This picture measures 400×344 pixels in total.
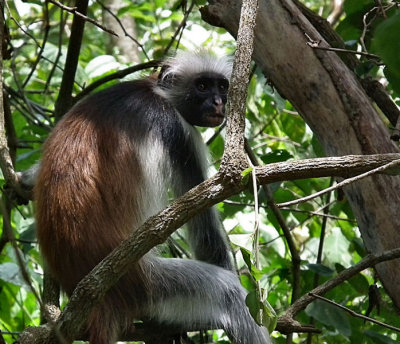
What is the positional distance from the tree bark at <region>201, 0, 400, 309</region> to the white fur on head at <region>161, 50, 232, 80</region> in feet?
3.22

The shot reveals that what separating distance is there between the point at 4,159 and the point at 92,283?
1.64 meters

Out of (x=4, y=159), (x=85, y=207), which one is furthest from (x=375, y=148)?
(x=4, y=159)

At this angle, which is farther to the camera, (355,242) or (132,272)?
A: (355,242)

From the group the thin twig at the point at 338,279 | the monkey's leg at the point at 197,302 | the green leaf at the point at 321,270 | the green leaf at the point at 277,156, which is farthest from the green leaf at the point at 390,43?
the green leaf at the point at 277,156

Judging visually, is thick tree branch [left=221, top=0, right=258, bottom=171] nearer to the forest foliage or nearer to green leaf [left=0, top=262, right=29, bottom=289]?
the forest foliage

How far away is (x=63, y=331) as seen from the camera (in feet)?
6.96

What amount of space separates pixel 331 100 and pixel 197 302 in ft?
4.45

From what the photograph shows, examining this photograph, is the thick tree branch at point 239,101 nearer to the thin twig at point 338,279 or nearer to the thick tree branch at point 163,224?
the thick tree branch at point 163,224

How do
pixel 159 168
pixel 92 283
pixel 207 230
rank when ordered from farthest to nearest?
1. pixel 207 230
2. pixel 159 168
3. pixel 92 283

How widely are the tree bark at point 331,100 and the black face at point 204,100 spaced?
0.59m

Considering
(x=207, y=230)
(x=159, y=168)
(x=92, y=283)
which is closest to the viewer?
(x=92, y=283)

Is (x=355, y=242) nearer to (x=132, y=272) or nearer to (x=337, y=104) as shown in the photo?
(x=337, y=104)

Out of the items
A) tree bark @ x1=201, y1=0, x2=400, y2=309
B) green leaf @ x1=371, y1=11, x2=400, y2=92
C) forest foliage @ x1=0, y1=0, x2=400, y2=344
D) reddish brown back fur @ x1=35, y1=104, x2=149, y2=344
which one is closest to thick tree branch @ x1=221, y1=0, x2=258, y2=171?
forest foliage @ x1=0, y1=0, x2=400, y2=344

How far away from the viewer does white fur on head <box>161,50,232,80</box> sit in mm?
4992
